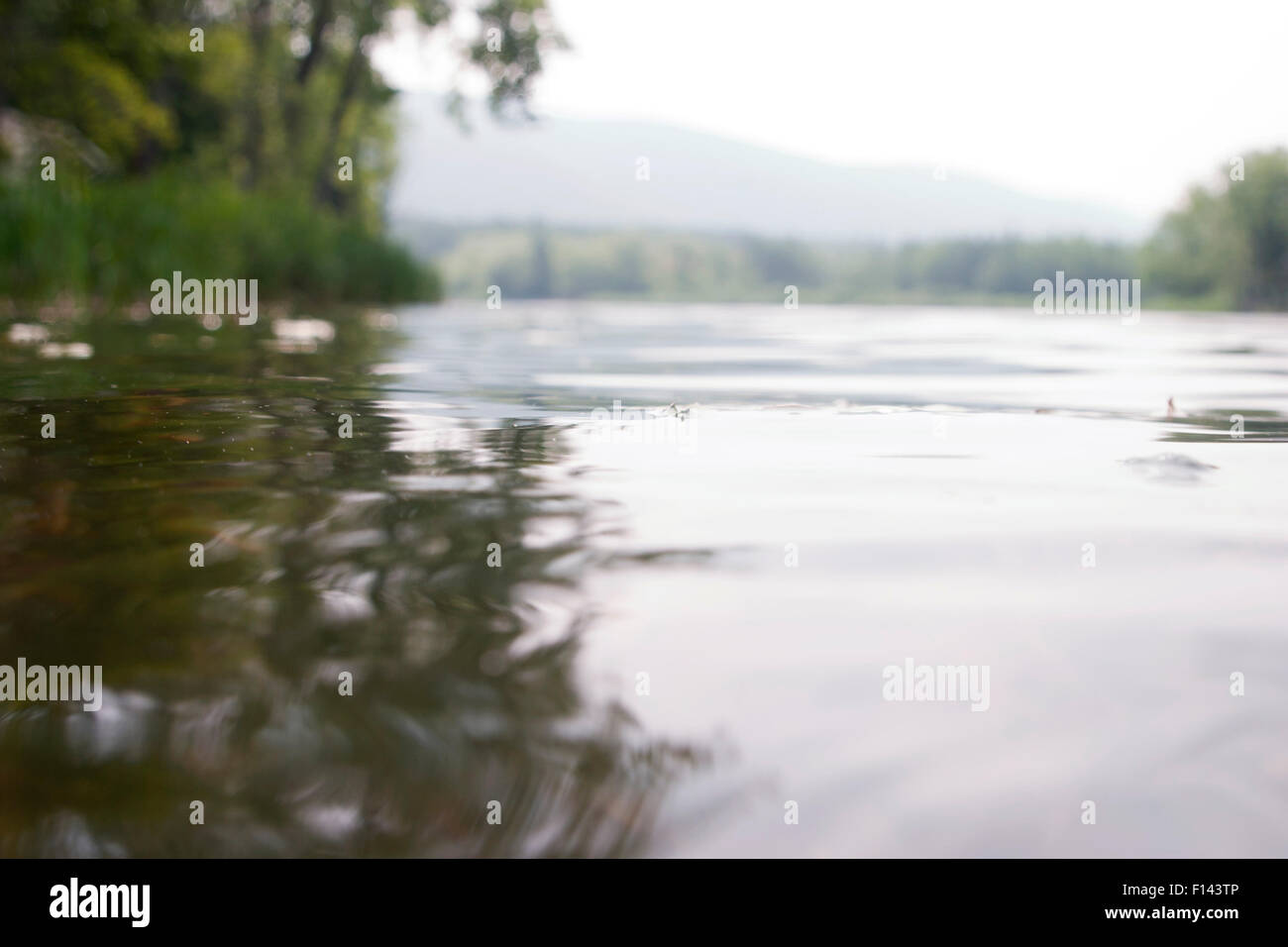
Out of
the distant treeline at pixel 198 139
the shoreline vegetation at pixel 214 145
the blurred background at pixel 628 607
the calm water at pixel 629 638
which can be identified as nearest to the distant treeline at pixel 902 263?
the shoreline vegetation at pixel 214 145

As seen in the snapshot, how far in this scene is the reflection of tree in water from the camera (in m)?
1.18

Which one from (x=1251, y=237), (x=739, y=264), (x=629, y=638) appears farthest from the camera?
(x=739, y=264)

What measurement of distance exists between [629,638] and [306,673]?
1.35 feet

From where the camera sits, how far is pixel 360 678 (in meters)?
1.47

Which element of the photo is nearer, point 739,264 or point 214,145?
point 214,145

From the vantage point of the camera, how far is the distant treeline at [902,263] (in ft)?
206

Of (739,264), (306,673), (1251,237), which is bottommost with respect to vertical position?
(306,673)

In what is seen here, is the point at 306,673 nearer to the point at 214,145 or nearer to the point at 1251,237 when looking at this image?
the point at 214,145

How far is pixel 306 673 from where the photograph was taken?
148 centimetres

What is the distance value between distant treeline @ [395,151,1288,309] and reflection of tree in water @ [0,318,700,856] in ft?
173

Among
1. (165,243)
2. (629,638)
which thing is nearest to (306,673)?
(629,638)

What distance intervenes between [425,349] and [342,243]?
10873 mm

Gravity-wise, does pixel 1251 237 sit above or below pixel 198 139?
above

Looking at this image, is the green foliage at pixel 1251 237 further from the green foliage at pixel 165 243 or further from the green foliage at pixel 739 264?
the green foliage at pixel 165 243
